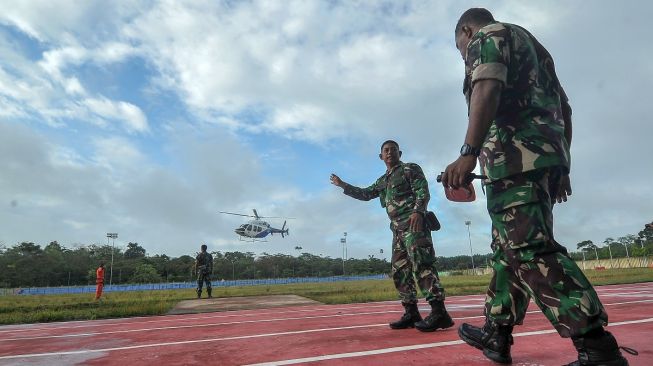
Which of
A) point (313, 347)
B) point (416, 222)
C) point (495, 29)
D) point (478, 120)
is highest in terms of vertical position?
point (495, 29)

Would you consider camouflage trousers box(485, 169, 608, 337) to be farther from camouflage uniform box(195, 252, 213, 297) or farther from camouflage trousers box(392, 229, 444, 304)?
camouflage uniform box(195, 252, 213, 297)

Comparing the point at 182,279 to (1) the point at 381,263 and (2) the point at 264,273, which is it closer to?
(2) the point at 264,273

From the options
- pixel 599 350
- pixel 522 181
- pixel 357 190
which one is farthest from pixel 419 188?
pixel 599 350

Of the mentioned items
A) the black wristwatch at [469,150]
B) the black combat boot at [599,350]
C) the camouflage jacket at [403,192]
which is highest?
the camouflage jacket at [403,192]

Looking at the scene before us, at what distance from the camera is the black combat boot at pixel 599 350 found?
146 cm

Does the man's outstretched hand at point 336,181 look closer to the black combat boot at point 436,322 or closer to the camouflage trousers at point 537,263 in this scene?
the black combat boot at point 436,322

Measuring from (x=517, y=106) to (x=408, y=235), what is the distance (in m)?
2.09

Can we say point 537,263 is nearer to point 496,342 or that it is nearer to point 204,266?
point 496,342

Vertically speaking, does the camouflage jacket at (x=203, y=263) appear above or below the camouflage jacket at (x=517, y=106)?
below

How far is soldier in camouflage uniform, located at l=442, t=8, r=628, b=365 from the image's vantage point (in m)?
1.56

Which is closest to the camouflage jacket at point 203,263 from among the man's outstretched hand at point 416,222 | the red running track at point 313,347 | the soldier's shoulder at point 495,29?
the red running track at point 313,347

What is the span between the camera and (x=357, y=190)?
4.71 meters

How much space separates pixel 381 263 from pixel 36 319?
100305 millimetres

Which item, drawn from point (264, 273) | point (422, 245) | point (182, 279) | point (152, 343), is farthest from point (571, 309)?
point (264, 273)
